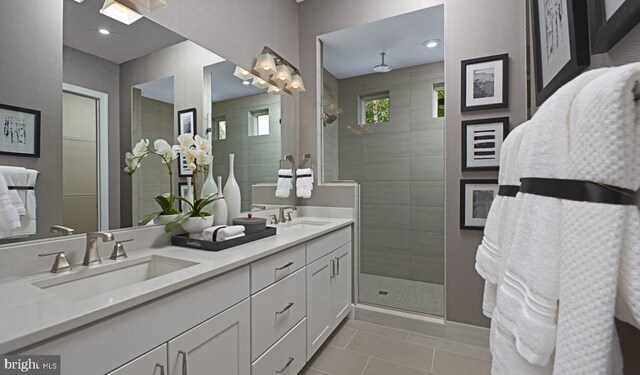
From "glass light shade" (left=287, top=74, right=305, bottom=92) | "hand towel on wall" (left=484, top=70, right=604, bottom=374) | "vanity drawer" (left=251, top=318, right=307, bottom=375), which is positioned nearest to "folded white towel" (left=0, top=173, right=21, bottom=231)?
"vanity drawer" (left=251, top=318, right=307, bottom=375)

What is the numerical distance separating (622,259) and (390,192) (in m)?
2.85

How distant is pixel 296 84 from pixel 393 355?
2176 millimetres

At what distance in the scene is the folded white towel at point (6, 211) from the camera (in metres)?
0.89

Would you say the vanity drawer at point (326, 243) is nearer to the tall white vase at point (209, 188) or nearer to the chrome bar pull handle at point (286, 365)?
the chrome bar pull handle at point (286, 365)

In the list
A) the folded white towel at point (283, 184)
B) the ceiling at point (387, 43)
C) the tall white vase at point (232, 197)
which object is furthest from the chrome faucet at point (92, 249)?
the ceiling at point (387, 43)

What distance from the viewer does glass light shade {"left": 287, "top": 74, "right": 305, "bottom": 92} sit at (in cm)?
235

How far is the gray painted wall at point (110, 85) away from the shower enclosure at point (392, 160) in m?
1.73

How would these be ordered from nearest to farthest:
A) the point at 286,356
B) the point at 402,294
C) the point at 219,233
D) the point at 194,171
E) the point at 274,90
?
the point at 219,233
the point at 286,356
the point at 194,171
the point at 274,90
the point at 402,294

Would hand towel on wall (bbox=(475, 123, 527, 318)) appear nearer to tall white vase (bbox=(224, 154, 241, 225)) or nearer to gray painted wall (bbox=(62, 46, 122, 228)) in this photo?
tall white vase (bbox=(224, 154, 241, 225))

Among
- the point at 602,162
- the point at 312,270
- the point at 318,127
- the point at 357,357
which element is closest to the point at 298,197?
the point at 318,127

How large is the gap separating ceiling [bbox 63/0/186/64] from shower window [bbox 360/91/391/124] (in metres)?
2.33

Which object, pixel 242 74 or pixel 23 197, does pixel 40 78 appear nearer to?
pixel 23 197

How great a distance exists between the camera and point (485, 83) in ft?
6.27

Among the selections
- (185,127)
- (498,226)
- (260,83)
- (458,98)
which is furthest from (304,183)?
(498,226)
